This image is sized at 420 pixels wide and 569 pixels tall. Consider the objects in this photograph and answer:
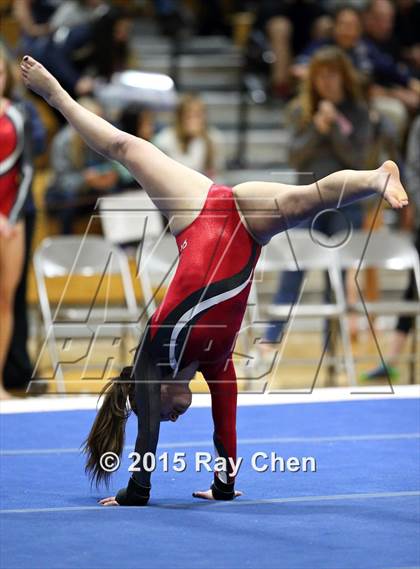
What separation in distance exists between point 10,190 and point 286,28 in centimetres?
441

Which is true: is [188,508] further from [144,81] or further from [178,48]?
[178,48]

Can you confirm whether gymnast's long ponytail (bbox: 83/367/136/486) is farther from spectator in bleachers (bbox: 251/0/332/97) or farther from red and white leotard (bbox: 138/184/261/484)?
spectator in bleachers (bbox: 251/0/332/97)

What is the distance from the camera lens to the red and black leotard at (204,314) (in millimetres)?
3953

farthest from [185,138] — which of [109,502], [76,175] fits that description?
[109,502]

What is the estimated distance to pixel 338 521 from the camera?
3.89 meters

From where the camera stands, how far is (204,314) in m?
3.96

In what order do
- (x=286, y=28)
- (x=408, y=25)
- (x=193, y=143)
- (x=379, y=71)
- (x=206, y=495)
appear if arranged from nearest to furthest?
(x=206, y=495), (x=193, y=143), (x=379, y=71), (x=286, y=28), (x=408, y=25)

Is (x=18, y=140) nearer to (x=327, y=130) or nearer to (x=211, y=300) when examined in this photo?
(x=327, y=130)

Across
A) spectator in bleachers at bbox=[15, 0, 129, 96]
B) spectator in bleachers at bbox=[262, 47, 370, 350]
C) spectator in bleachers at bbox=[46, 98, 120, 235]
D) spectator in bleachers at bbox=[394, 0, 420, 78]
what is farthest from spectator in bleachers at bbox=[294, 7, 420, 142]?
spectator in bleachers at bbox=[46, 98, 120, 235]

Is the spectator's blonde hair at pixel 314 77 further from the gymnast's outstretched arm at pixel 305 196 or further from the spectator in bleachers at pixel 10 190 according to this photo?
the gymnast's outstretched arm at pixel 305 196

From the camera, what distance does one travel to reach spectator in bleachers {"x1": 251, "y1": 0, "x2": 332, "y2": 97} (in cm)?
1012

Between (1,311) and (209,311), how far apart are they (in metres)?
2.72

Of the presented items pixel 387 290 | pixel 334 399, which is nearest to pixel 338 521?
pixel 334 399

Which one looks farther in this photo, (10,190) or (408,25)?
(408,25)
